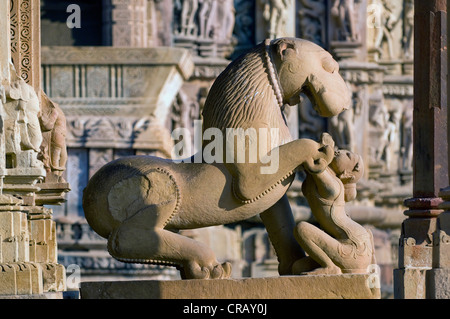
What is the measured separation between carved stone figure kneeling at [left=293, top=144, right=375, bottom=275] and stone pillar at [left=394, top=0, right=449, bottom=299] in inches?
127

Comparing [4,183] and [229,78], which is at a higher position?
[229,78]

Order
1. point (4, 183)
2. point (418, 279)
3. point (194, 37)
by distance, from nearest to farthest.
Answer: point (4, 183)
point (418, 279)
point (194, 37)

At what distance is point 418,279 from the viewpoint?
12148mm

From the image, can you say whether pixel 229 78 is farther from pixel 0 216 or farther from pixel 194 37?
pixel 194 37

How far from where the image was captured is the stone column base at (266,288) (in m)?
8.91

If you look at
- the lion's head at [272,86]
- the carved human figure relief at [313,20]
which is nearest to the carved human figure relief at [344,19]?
the carved human figure relief at [313,20]

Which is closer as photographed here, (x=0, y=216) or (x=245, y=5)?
(x=0, y=216)

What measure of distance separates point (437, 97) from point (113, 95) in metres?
5.31

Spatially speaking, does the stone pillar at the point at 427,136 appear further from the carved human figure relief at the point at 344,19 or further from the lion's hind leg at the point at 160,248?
the carved human figure relief at the point at 344,19

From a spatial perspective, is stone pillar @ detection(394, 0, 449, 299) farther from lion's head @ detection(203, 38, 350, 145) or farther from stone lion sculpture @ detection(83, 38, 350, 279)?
stone lion sculpture @ detection(83, 38, 350, 279)

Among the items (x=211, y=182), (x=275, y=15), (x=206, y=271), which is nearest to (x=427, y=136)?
(x=211, y=182)

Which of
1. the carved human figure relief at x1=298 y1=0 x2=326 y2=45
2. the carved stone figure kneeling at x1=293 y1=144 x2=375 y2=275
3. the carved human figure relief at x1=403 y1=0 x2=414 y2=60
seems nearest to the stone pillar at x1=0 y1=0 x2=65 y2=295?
the carved stone figure kneeling at x1=293 y1=144 x2=375 y2=275

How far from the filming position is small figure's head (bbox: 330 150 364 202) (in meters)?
9.42

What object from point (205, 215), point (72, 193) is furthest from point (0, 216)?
point (72, 193)
